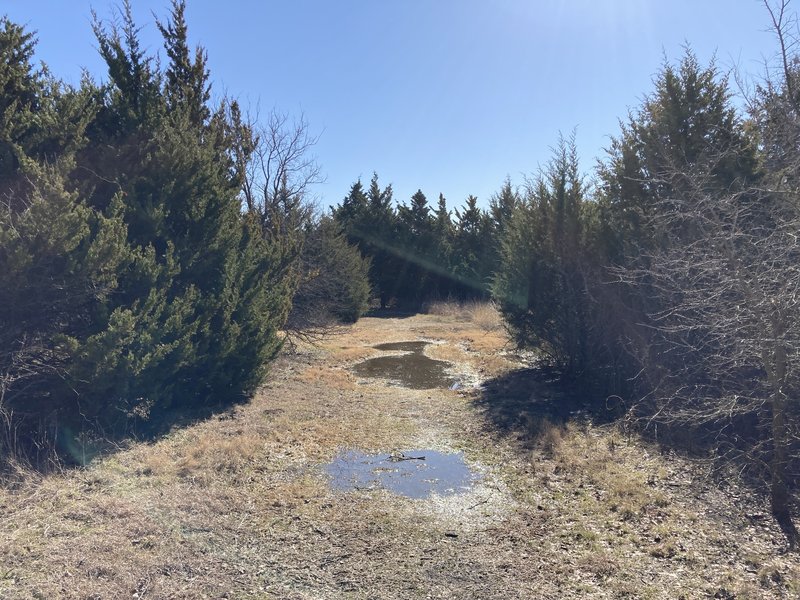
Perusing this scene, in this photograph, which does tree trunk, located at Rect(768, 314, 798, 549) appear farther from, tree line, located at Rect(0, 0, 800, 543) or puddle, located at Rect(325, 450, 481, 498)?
puddle, located at Rect(325, 450, 481, 498)

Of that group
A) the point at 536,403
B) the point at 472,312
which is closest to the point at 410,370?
the point at 536,403

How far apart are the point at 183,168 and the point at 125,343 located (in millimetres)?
3474

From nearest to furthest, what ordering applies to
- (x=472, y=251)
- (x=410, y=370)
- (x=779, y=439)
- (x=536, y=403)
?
(x=779, y=439) < (x=536, y=403) < (x=410, y=370) < (x=472, y=251)

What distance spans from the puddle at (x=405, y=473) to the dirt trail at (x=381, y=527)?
0.22 metres

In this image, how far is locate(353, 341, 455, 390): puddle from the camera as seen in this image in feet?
43.7

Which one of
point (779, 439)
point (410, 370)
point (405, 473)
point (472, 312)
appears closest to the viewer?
point (779, 439)

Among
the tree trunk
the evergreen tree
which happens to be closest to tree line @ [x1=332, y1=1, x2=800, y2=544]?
the tree trunk

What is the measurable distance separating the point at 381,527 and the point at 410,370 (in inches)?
397

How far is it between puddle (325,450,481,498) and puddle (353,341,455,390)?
5160mm

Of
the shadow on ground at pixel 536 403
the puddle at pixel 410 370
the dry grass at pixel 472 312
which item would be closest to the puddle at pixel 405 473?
the shadow on ground at pixel 536 403

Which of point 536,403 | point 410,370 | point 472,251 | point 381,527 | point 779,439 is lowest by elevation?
point 381,527

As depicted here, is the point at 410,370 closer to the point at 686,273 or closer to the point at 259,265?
the point at 259,265

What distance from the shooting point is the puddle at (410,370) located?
1333 centimetres

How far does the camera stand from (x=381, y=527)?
16.7 feet
